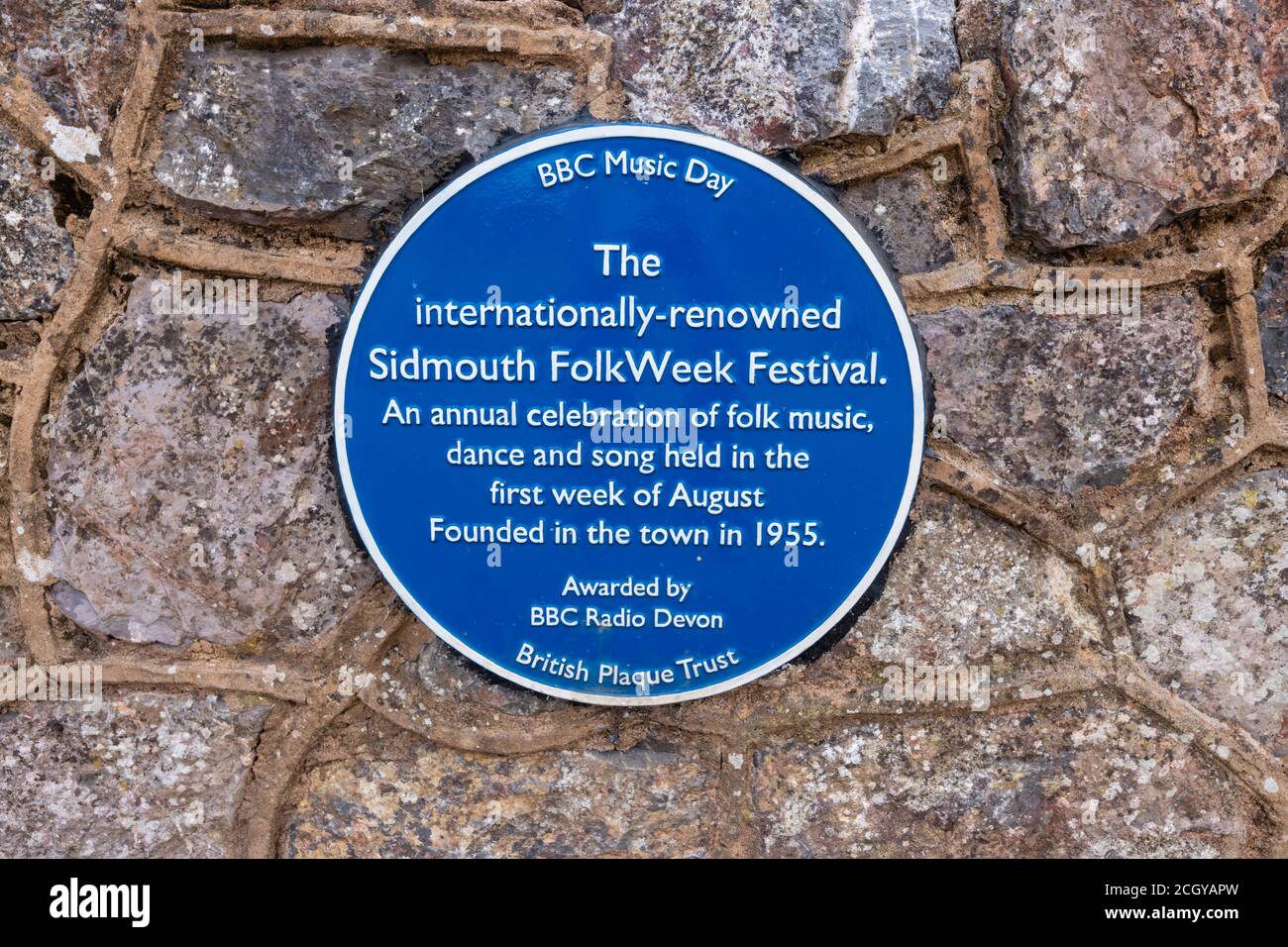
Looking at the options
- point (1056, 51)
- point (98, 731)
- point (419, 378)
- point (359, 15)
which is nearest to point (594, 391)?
point (419, 378)

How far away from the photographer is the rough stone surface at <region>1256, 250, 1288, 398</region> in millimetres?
1736

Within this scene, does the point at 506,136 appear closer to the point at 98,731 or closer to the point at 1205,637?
the point at 98,731

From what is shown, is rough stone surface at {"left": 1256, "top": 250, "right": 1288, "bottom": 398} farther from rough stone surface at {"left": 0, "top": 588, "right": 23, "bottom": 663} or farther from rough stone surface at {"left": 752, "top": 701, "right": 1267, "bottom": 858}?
rough stone surface at {"left": 0, "top": 588, "right": 23, "bottom": 663}

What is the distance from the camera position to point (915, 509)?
5.85ft

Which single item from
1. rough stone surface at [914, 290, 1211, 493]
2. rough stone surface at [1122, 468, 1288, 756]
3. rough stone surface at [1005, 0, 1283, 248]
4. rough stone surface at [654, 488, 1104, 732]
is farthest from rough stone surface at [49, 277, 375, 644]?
rough stone surface at [1122, 468, 1288, 756]

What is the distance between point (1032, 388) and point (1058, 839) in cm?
89

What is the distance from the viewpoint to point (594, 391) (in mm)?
1701

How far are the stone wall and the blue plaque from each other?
0.09 metres

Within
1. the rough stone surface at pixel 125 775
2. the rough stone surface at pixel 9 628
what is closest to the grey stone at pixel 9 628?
the rough stone surface at pixel 9 628

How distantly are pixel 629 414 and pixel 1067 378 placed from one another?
0.82 meters

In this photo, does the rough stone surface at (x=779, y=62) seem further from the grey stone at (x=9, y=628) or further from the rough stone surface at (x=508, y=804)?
the grey stone at (x=9, y=628)

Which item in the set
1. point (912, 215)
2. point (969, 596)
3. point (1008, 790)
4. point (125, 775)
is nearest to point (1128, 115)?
point (912, 215)

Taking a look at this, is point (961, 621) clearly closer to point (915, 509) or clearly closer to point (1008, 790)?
point (915, 509)

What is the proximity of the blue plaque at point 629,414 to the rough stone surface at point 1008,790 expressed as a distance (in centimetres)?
28
